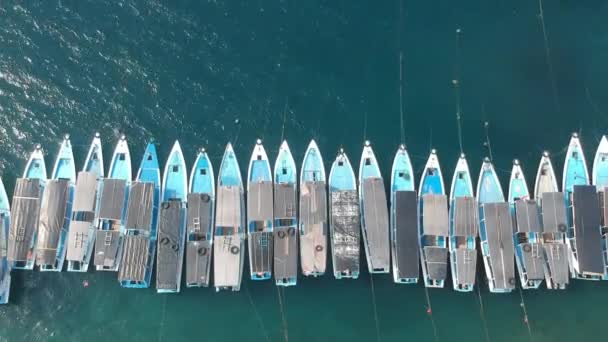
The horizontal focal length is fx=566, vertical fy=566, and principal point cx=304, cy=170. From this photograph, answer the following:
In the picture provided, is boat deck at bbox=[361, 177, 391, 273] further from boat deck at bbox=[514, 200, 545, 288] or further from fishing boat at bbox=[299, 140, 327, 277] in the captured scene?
boat deck at bbox=[514, 200, 545, 288]

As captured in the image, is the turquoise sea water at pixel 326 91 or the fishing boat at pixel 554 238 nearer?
the fishing boat at pixel 554 238

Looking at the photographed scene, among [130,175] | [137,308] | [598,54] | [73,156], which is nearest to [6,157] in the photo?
[73,156]

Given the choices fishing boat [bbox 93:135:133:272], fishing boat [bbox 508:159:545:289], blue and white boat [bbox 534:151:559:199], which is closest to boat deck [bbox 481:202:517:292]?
fishing boat [bbox 508:159:545:289]

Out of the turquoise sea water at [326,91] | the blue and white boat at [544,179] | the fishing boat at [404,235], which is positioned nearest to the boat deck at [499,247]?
the turquoise sea water at [326,91]

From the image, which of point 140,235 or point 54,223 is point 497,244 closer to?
point 140,235

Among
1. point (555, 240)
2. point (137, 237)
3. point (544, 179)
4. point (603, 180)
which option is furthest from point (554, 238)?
point (137, 237)

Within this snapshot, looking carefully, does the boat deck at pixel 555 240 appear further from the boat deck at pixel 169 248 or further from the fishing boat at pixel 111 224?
the fishing boat at pixel 111 224
